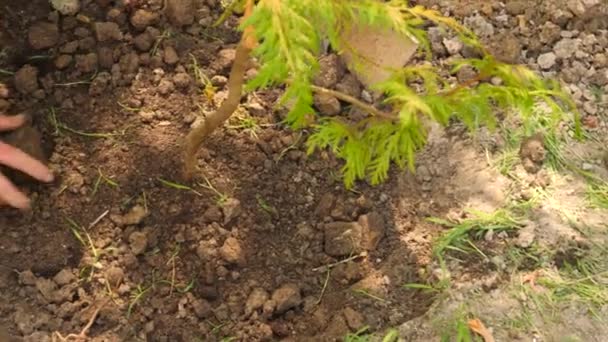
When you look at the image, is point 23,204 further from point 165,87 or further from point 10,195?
point 165,87

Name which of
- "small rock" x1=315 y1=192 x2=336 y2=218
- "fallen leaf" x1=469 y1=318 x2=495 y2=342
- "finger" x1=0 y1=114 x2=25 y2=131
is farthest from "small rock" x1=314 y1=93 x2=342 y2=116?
"finger" x1=0 y1=114 x2=25 y2=131

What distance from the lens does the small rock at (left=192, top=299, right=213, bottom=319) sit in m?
2.07

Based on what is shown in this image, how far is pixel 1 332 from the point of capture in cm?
191

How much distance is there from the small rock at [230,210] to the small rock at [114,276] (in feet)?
1.04

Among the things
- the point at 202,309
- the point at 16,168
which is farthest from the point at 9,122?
the point at 202,309

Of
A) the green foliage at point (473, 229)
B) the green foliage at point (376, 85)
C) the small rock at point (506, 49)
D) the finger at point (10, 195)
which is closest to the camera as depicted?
the green foliage at point (376, 85)

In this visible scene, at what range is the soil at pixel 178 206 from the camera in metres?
2.07

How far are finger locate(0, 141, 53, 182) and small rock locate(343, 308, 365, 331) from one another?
891mm

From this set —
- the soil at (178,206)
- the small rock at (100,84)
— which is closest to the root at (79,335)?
the soil at (178,206)

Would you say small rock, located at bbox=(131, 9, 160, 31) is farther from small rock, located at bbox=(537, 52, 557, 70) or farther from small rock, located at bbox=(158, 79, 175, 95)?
small rock, located at bbox=(537, 52, 557, 70)

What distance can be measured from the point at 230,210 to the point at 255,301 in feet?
0.87

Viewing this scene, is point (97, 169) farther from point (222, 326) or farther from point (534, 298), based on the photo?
point (534, 298)

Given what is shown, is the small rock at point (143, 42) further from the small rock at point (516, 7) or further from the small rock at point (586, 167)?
the small rock at point (586, 167)

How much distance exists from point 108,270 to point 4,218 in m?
0.31
